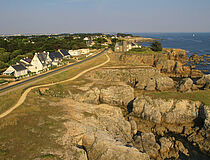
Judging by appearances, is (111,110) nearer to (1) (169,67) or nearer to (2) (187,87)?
(2) (187,87)

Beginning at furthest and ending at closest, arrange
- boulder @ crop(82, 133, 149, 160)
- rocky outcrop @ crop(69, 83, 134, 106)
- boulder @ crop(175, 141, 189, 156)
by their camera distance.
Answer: rocky outcrop @ crop(69, 83, 134, 106), boulder @ crop(175, 141, 189, 156), boulder @ crop(82, 133, 149, 160)

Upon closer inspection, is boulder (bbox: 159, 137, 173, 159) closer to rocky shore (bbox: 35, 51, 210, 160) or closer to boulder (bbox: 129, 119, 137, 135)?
rocky shore (bbox: 35, 51, 210, 160)

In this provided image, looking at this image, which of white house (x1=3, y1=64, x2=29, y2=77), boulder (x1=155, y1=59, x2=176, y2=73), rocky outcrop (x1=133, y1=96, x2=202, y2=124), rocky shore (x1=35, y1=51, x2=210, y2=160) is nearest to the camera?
rocky shore (x1=35, y1=51, x2=210, y2=160)

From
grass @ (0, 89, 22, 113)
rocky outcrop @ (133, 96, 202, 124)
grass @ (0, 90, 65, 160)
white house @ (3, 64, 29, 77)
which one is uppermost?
white house @ (3, 64, 29, 77)

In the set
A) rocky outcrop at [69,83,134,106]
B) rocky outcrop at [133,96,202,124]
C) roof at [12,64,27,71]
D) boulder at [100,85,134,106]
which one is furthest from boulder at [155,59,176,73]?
roof at [12,64,27,71]

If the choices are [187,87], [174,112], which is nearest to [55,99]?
[174,112]

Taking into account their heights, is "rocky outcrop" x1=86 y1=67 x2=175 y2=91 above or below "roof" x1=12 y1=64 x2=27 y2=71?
below

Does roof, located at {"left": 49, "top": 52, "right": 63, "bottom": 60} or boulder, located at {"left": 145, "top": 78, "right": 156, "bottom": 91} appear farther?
roof, located at {"left": 49, "top": 52, "right": 63, "bottom": 60}

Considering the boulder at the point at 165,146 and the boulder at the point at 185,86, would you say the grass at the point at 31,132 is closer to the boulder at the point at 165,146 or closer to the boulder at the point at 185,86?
the boulder at the point at 165,146

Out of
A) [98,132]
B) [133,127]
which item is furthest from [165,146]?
[98,132]

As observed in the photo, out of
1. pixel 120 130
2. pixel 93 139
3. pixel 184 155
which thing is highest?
pixel 93 139

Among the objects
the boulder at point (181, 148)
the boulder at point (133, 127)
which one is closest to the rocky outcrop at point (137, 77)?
the boulder at point (133, 127)
